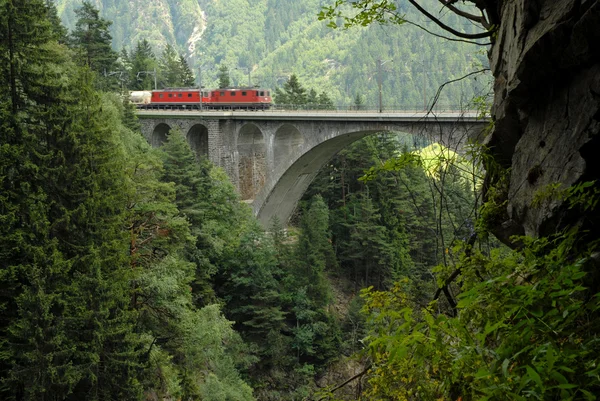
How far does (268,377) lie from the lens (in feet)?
98.9

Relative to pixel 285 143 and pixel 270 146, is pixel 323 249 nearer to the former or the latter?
pixel 270 146

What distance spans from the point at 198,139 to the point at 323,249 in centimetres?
1481

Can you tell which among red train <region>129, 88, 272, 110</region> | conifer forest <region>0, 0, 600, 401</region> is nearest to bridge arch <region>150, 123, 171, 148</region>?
red train <region>129, 88, 272, 110</region>

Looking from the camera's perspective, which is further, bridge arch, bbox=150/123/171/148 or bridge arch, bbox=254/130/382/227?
bridge arch, bbox=150/123/171/148

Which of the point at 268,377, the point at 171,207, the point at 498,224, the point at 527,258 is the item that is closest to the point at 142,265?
the point at 171,207

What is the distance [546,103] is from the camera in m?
4.61

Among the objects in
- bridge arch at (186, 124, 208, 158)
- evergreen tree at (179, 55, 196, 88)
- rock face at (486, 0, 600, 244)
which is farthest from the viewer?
evergreen tree at (179, 55, 196, 88)

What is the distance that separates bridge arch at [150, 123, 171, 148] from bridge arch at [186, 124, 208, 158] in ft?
10.4

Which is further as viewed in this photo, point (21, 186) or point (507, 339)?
point (21, 186)

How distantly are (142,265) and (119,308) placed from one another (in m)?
4.09

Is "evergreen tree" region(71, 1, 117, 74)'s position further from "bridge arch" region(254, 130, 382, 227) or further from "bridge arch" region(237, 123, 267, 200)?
"bridge arch" region(254, 130, 382, 227)

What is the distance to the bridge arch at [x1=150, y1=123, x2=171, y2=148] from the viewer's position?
161ft

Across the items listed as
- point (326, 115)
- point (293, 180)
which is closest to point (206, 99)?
point (293, 180)

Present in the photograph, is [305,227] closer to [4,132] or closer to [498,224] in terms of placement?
[4,132]
